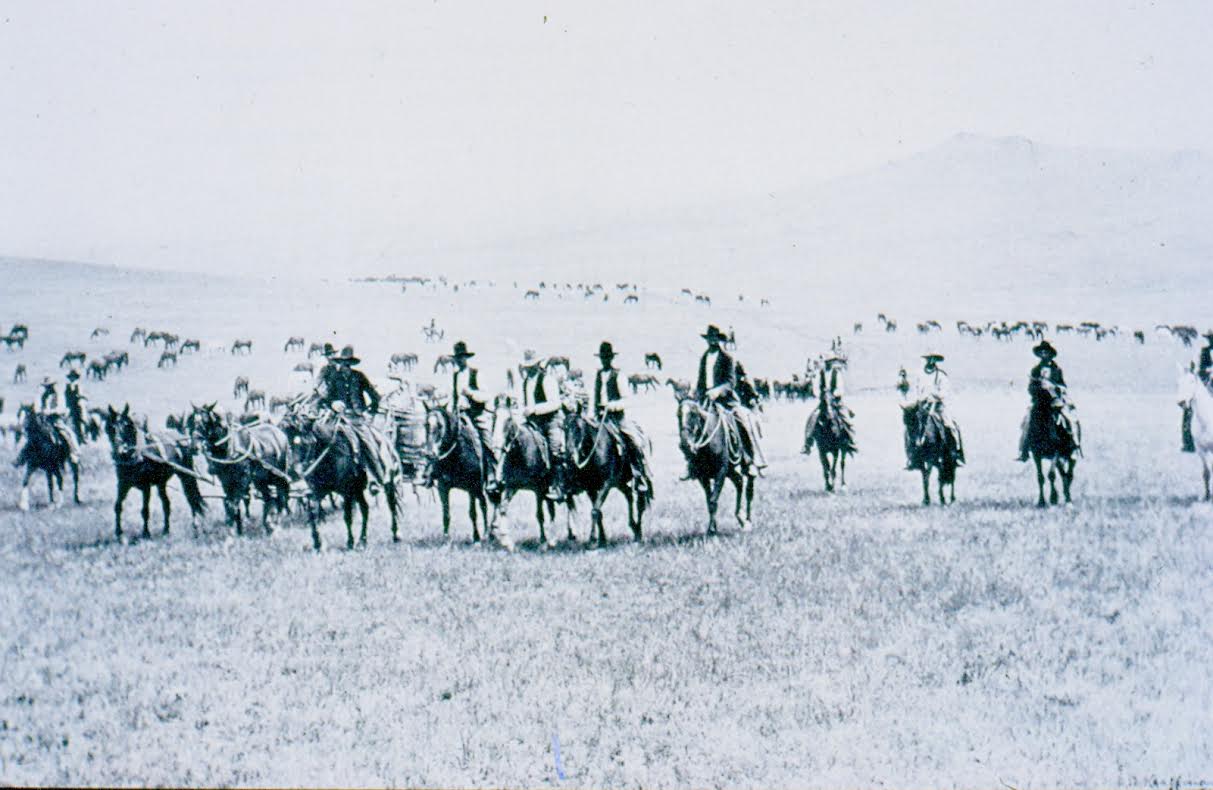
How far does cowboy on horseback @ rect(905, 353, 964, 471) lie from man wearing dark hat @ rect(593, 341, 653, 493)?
4.90 m

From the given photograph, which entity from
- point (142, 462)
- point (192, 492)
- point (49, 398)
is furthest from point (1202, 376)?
point (49, 398)

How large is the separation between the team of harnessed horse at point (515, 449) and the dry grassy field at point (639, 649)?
656 millimetres

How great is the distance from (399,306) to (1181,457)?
38.3 meters

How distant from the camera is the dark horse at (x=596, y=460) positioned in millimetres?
11727

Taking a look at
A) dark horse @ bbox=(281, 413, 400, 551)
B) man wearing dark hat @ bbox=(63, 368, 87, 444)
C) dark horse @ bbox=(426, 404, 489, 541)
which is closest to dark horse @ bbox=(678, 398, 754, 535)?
dark horse @ bbox=(426, 404, 489, 541)

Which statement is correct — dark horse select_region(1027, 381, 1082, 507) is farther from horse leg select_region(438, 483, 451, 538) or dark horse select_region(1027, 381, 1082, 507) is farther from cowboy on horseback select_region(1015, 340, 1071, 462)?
horse leg select_region(438, 483, 451, 538)

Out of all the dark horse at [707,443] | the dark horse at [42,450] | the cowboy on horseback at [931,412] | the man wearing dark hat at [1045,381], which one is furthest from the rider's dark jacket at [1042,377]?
the dark horse at [42,450]

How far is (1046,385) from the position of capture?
13.5 m

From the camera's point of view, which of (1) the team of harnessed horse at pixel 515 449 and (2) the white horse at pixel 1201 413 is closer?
(1) the team of harnessed horse at pixel 515 449

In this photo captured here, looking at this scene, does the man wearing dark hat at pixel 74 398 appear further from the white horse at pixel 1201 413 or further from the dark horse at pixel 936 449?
the white horse at pixel 1201 413

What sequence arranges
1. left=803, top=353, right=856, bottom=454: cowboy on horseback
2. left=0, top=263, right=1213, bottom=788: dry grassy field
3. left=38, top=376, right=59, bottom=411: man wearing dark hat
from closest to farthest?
left=0, top=263, right=1213, bottom=788: dry grassy field → left=38, top=376, right=59, bottom=411: man wearing dark hat → left=803, top=353, right=856, bottom=454: cowboy on horseback

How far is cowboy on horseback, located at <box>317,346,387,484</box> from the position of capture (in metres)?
12.0

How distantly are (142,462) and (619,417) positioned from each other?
21.8 ft

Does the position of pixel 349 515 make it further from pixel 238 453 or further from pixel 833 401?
pixel 833 401
